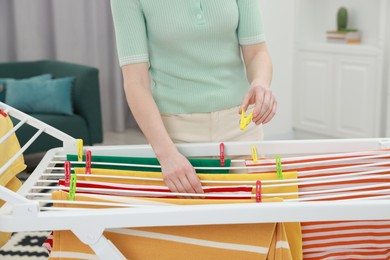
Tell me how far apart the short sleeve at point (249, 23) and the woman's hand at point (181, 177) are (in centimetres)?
46

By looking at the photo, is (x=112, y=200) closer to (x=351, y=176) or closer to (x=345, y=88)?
(x=351, y=176)

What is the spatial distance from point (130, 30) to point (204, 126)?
33 centimetres

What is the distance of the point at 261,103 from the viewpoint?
5.28 feet

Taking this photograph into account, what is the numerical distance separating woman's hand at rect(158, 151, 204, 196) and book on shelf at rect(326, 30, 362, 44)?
407 cm

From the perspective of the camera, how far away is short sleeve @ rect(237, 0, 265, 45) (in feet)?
5.94

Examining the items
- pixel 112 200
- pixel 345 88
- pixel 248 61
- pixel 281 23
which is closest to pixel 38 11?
pixel 281 23

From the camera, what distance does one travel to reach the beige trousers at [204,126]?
5.95 ft

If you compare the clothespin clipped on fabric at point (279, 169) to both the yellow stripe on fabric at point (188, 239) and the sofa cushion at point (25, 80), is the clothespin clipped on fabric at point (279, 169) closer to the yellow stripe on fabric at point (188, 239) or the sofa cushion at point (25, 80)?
the yellow stripe on fabric at point (188, 239)

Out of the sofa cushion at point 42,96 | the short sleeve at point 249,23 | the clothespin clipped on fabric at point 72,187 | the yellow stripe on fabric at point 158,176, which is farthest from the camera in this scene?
the sofa cushion at point 42,96

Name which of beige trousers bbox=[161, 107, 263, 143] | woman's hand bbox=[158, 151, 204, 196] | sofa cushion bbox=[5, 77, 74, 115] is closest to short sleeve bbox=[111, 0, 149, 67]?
beige trousers bbox=[161, 107, 263, 143]

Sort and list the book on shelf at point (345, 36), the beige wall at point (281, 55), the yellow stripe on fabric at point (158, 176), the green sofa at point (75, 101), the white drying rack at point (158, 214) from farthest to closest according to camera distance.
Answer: the beige wall at point (281, 55) → the book on shelf at point (345, 36) → the green sofa at point (75, 101) → the yellow stripe on fabric at point (158, 176) → the white drying rack at point (158, 214)

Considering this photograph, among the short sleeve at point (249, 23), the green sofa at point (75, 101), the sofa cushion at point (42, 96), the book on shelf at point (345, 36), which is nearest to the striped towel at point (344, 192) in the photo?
the short sleeve at point (249, 23)

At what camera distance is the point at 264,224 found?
1391mm

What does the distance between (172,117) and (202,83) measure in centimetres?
13
